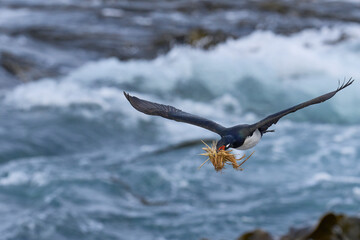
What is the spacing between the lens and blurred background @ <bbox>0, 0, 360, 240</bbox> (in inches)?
360

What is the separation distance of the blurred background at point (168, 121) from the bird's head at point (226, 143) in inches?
196

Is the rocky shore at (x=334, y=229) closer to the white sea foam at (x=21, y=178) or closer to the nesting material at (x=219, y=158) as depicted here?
the nesting material at (x=219, y=158)

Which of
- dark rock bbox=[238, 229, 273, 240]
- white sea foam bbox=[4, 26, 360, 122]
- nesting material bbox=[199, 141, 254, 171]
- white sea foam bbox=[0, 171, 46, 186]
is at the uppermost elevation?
white sea foam bbox=[4, 26, 360, 122]

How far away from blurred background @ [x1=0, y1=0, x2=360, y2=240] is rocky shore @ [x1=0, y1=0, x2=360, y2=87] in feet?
0.17

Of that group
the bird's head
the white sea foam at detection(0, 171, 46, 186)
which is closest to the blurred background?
the white sea foam at detection(0, 171, 46, 186)

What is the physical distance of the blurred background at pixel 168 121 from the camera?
9.13m

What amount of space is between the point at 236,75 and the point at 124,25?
14.3ft

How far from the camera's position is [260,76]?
13.9 m

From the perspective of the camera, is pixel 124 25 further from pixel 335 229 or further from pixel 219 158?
pixel 219 158

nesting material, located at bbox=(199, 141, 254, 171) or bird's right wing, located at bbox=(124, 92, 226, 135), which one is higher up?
bird's right wing, located at bbox=(124, 92, 226, 135)

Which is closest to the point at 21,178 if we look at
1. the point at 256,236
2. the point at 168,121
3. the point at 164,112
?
the point at 168,121

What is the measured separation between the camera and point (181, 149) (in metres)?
11.3

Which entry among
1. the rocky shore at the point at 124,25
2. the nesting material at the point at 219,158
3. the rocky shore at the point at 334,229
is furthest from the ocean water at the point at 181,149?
the nesting material at the point at 219,158

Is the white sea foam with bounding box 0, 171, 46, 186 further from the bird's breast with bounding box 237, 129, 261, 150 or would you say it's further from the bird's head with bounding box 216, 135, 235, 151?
the bird's head with bounding box 216, 135, 235, 151
